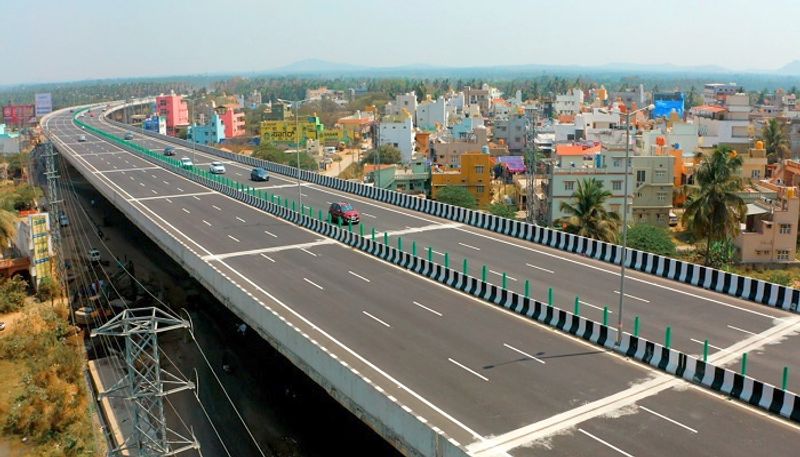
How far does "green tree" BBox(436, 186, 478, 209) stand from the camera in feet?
223

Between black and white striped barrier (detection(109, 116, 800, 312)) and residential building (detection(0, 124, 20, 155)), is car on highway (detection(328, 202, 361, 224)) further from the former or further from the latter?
residential building (detection(0, 124, 20, 155))

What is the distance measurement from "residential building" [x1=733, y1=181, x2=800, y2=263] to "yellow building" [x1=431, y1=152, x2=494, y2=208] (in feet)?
91.1

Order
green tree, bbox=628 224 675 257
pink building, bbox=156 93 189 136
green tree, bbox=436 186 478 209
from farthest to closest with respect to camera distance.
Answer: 1. pink building, bbox=156 93 189 136
2. green tree, bbox=436 186 478 209
3. green tree, bbox=628 224 675 257

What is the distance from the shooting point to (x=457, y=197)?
68312 mm

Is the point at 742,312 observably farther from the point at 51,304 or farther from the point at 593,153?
the point at 593,153

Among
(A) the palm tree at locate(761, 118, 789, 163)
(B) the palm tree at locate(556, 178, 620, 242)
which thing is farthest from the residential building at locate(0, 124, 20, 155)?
(A) the palm tree at locate(761, 118, 789, 163)

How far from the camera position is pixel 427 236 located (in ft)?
122

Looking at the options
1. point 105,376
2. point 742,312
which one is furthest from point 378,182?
point 742,312

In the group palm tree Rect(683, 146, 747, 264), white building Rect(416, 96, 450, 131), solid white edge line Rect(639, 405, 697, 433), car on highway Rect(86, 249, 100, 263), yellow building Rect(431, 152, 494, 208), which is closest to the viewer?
solid white edge line Rect(639, 405, 697, 433)

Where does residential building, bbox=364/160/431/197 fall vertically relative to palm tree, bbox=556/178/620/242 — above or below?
below

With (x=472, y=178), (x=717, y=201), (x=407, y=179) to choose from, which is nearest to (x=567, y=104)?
(x=407, y=179)

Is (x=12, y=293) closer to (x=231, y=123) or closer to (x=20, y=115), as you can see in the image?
(x=231, y=123)

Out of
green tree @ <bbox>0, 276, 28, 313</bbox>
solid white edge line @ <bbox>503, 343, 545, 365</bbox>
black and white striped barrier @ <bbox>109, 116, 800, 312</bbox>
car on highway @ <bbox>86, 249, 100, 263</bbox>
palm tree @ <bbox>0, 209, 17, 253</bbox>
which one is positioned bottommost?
green tree @ <bbox>0, 276, 28, 313</bbox>

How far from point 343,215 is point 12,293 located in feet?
65.8
